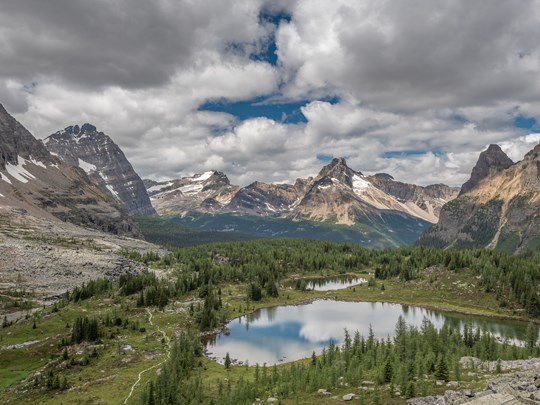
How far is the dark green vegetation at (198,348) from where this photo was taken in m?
70.8

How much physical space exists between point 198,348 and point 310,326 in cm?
4826

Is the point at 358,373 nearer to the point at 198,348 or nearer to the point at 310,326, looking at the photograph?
the point at 198,348

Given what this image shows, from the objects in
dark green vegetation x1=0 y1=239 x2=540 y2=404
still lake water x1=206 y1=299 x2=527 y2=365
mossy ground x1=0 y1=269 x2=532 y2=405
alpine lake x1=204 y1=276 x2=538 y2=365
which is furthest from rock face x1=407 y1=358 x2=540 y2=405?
still lake water x1=206 y1=299 x2=527 y2=365

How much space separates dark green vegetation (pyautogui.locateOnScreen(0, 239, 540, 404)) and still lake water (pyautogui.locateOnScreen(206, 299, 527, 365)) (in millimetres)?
7556

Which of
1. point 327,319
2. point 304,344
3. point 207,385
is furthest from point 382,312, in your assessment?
point 207,385

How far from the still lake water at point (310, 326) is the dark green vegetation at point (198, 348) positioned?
7556mm

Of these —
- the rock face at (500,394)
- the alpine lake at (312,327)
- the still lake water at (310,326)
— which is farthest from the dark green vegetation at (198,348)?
the still lake water at (310,326)

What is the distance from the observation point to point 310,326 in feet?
471

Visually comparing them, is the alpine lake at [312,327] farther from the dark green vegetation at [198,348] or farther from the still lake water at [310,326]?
the dark green vegetation at [198,348]

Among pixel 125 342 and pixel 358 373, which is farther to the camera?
pixel 125 342

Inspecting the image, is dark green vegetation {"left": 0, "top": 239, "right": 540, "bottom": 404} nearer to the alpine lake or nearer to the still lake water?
the alpine lake

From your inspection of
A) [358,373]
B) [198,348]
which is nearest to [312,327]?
[198,348]

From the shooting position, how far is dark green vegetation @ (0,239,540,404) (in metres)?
70.8

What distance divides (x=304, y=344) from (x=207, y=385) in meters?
45.6
